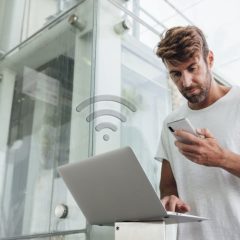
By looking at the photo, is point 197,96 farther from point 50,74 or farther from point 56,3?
point 56,3

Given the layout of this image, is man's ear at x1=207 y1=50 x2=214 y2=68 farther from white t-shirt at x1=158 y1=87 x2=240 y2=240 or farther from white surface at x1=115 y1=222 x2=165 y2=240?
white surface at x1=115 y1=222 x2=165 y2=240

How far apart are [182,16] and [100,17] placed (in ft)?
3.14

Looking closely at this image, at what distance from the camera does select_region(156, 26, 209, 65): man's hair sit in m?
1.03

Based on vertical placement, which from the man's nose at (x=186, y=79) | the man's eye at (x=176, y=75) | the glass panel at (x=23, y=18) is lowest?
the man's nose at (x=186, y=79)

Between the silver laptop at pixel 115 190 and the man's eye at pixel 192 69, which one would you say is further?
the man's eye at pixel 192 69

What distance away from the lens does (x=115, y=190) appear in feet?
2.49

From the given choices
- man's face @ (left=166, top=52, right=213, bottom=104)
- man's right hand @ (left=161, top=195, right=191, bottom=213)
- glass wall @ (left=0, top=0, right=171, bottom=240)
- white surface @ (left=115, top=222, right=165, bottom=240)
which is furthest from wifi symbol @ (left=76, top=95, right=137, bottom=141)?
white surface @ (left=115, top=222, right=165, bottom=240)

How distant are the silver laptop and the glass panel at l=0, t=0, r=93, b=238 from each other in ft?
2.10

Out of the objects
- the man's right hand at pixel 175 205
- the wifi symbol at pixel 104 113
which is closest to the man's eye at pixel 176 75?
the man's right hand at pixel 175 205

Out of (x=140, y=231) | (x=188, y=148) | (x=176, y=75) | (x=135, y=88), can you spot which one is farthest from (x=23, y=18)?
(x=140, y=231)

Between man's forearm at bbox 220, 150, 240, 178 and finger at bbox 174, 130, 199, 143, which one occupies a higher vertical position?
finger at bbox 174, 130, 199, 143

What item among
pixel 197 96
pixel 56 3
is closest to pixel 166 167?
pixel 197 96

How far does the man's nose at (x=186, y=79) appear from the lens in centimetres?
103

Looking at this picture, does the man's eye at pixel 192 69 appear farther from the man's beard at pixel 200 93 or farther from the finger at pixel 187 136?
the finger at pixel 187 136
